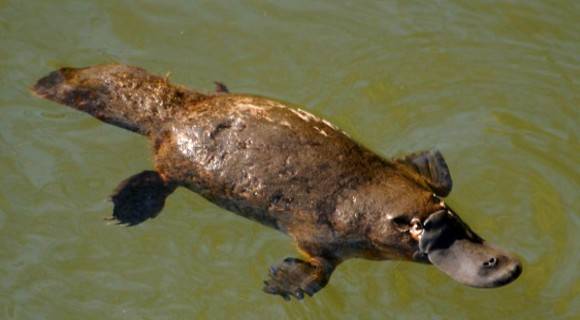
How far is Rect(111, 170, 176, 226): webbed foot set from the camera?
4.21 metres

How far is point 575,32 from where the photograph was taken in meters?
5.55

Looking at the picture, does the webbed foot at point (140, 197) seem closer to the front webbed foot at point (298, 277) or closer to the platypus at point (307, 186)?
the platypus at point (307, 186)

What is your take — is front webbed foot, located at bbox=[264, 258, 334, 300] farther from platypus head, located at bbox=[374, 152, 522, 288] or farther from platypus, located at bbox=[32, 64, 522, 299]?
platypus head, located at bbox=[374, 152, 522, 288]

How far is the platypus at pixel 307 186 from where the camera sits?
12.1ft

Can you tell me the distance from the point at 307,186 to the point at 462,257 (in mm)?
860

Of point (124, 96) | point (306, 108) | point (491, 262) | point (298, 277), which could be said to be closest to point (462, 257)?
point (491, 262)

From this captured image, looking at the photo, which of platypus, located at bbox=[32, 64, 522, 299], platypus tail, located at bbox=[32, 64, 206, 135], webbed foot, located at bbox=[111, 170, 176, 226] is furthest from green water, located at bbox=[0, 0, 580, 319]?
platypus tail, located at bbox=[32, 64, 206, 135]

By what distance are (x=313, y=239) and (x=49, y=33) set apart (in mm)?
2666

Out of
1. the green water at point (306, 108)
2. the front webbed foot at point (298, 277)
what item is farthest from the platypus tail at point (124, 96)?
the front webbed foot at point (298, 277)

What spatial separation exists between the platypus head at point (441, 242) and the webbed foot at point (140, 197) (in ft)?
4.17

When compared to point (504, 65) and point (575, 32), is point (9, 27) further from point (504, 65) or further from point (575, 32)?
point (575, 32)

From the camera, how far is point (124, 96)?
4.23m

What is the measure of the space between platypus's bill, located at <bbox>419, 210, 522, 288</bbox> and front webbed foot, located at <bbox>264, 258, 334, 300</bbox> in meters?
0.53

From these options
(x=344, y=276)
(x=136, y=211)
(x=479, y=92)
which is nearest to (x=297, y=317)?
(x=344, y=276)
